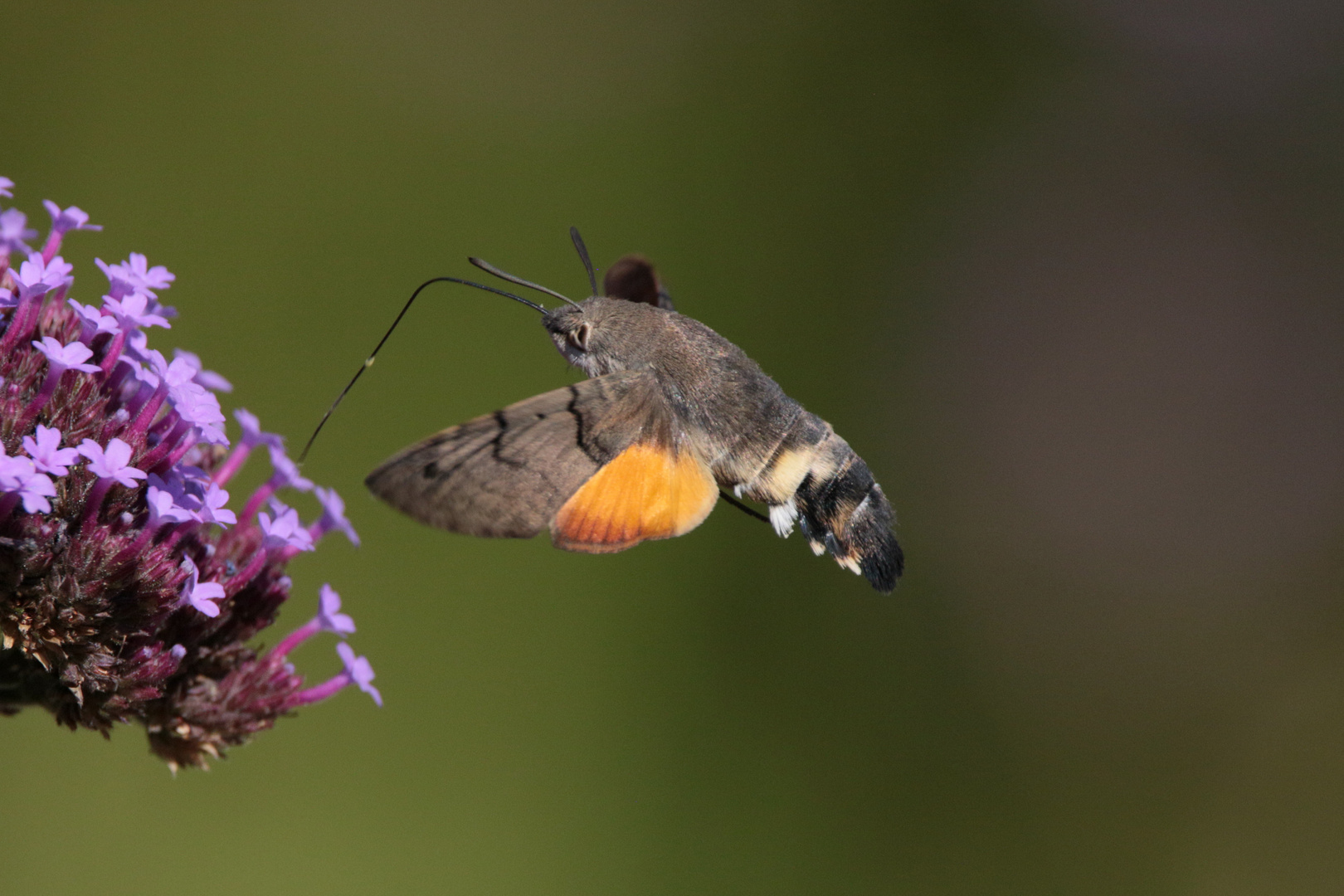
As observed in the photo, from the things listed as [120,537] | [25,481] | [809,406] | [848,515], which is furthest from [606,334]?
[809,406]

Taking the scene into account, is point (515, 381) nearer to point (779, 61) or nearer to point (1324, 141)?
point (779, 61)

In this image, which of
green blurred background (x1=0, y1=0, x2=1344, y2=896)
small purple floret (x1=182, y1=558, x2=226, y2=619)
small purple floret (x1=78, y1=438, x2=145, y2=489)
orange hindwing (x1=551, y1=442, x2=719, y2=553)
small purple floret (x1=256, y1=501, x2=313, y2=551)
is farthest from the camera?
green blurred background (x1=0, y1=0, x2=1344, y2=896)

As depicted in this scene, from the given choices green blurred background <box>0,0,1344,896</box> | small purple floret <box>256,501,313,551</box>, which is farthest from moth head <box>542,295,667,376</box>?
green blurred background <box>0,0,1344,896</box>

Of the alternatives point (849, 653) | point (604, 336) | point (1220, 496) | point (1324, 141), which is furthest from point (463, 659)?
point (1324, 141)

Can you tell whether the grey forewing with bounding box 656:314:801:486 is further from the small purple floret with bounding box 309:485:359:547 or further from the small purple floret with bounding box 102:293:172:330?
the small purple floret with bounding box 102:293:172:330

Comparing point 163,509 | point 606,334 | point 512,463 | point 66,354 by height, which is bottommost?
point 163,509

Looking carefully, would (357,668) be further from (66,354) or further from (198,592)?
(66,354)

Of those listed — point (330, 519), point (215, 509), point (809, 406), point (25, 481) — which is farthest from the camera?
point (809, 406)

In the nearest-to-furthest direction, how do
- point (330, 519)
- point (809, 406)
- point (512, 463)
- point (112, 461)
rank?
point (112, 461), point (512, 463), point (330, 519), point (809, 406)
